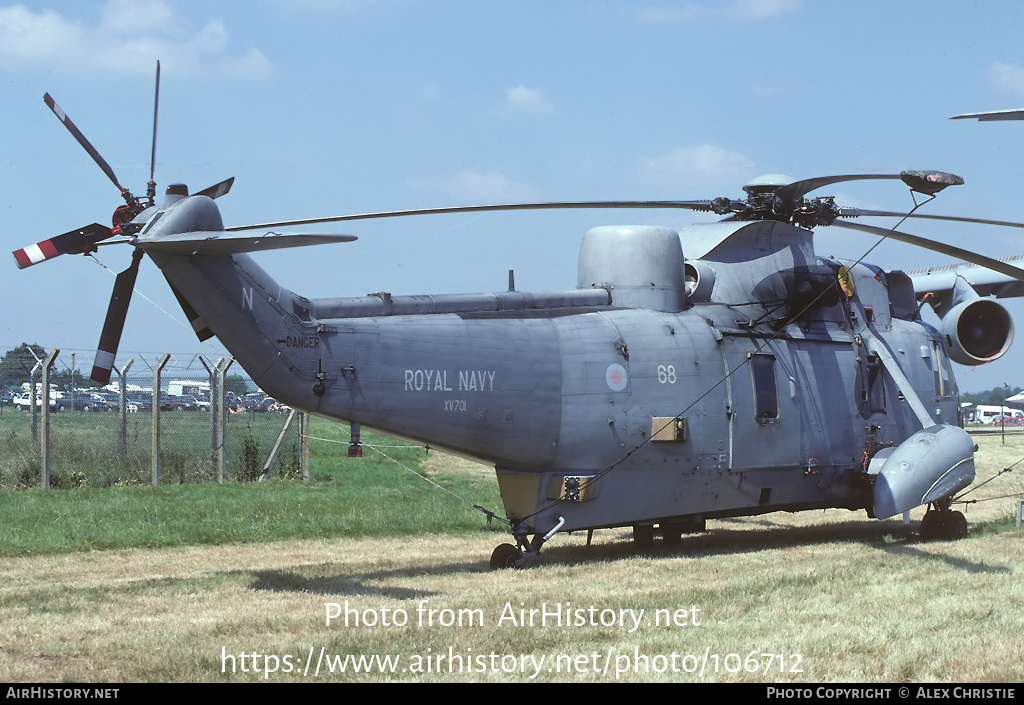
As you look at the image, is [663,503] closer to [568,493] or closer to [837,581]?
[568,493]

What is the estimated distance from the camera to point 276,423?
24.9 meters

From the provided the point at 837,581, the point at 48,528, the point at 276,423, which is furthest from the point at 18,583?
the point at 276,423

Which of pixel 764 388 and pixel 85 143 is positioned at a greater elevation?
pixel 85 143

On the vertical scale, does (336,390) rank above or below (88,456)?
above

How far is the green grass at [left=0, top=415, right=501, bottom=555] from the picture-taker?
14.6 meters

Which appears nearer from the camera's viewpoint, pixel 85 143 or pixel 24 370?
pixel 85 143

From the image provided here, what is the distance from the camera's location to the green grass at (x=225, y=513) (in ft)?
47.8

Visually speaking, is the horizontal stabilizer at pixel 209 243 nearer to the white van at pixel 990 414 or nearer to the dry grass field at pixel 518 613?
the dry grass field at pixel 518 613

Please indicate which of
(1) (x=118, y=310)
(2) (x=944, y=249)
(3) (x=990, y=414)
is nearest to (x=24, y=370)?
(1) (x=118, y=310)

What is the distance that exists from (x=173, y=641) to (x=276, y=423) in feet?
55.3

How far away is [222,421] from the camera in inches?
839

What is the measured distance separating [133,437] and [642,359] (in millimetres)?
12163

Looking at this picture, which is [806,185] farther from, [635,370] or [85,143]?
[85,143]

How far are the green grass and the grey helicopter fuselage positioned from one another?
12.9 feet
